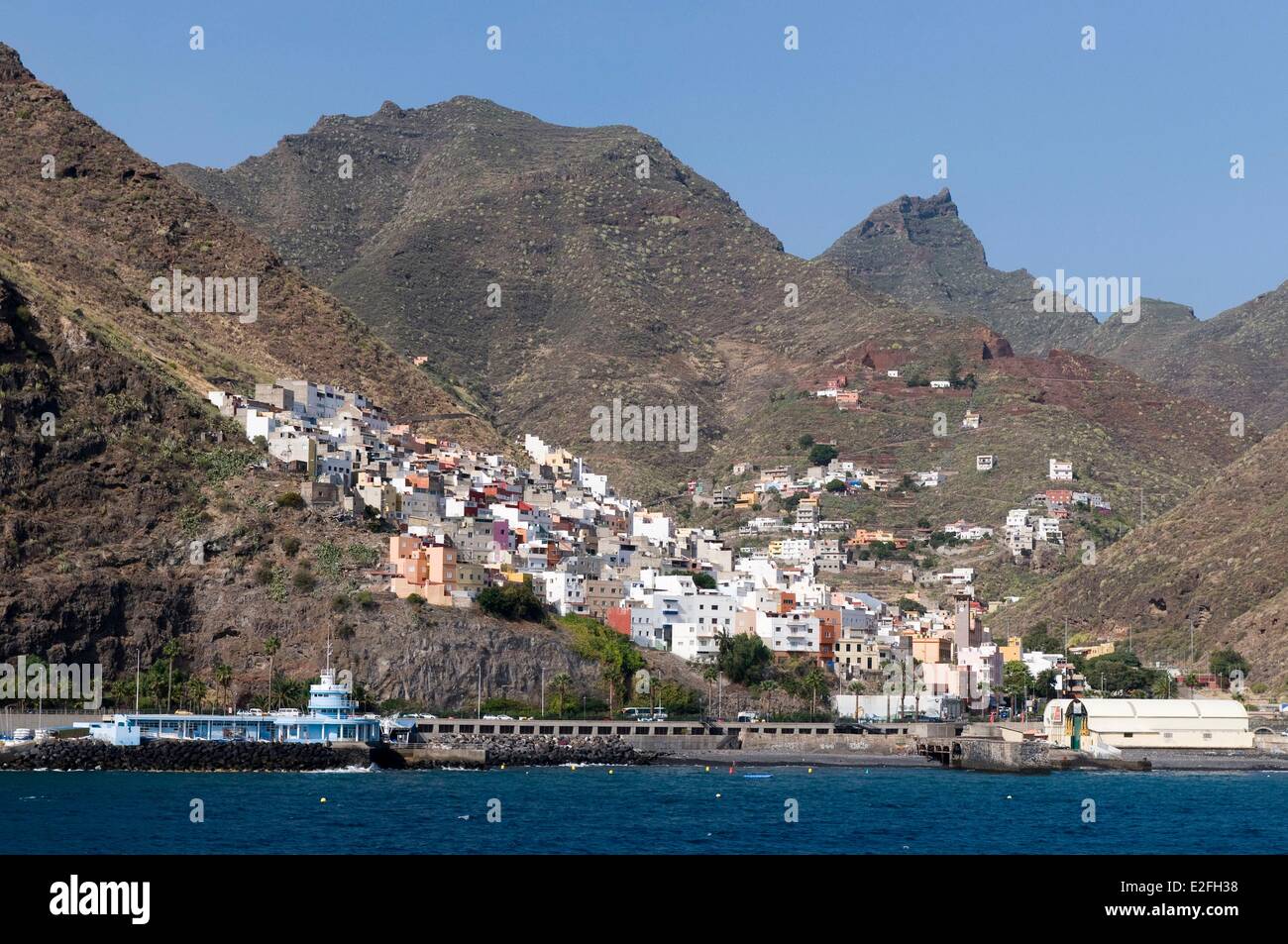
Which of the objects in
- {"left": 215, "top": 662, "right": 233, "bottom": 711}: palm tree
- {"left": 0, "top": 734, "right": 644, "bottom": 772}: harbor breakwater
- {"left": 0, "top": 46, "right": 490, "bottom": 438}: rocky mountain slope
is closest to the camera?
{"left": 0, "top": 734, "right": 644, "bottom": 772}: harbor breakwater

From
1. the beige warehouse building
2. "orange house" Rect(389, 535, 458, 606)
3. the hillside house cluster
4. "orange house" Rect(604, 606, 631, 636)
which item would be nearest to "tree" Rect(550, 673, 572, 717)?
the hillside house cluster

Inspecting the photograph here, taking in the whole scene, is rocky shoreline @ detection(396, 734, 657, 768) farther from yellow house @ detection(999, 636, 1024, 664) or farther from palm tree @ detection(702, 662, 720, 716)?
yellow house @ detection(999, 636, 1024, 664)

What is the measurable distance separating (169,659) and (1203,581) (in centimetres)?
9911

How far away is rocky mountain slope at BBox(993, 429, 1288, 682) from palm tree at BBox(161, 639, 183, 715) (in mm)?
86502

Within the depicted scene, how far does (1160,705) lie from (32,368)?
7656 cm

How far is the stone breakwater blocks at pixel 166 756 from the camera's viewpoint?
87750 mm

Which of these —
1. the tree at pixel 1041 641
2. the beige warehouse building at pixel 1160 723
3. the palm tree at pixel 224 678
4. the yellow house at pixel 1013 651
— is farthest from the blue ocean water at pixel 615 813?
the tree at pixel 1041 641

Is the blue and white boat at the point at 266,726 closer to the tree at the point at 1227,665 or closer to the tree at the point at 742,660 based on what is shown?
the tree at the point at 742,660

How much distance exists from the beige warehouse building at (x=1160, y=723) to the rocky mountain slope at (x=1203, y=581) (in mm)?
26707

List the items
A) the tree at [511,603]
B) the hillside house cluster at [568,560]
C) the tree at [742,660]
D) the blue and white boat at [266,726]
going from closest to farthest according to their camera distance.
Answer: the blue and white boat at [266,726] → the tree at [511,603] → the tree at [742,660] → the hillside house cluster at [568,560]

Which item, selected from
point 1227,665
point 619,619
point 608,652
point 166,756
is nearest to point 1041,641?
point 1227,665

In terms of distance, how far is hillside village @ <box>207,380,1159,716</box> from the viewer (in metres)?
124

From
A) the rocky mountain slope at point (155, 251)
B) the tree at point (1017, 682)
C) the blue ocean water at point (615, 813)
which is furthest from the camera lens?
the rocky mountain slope at point (155, 251)
